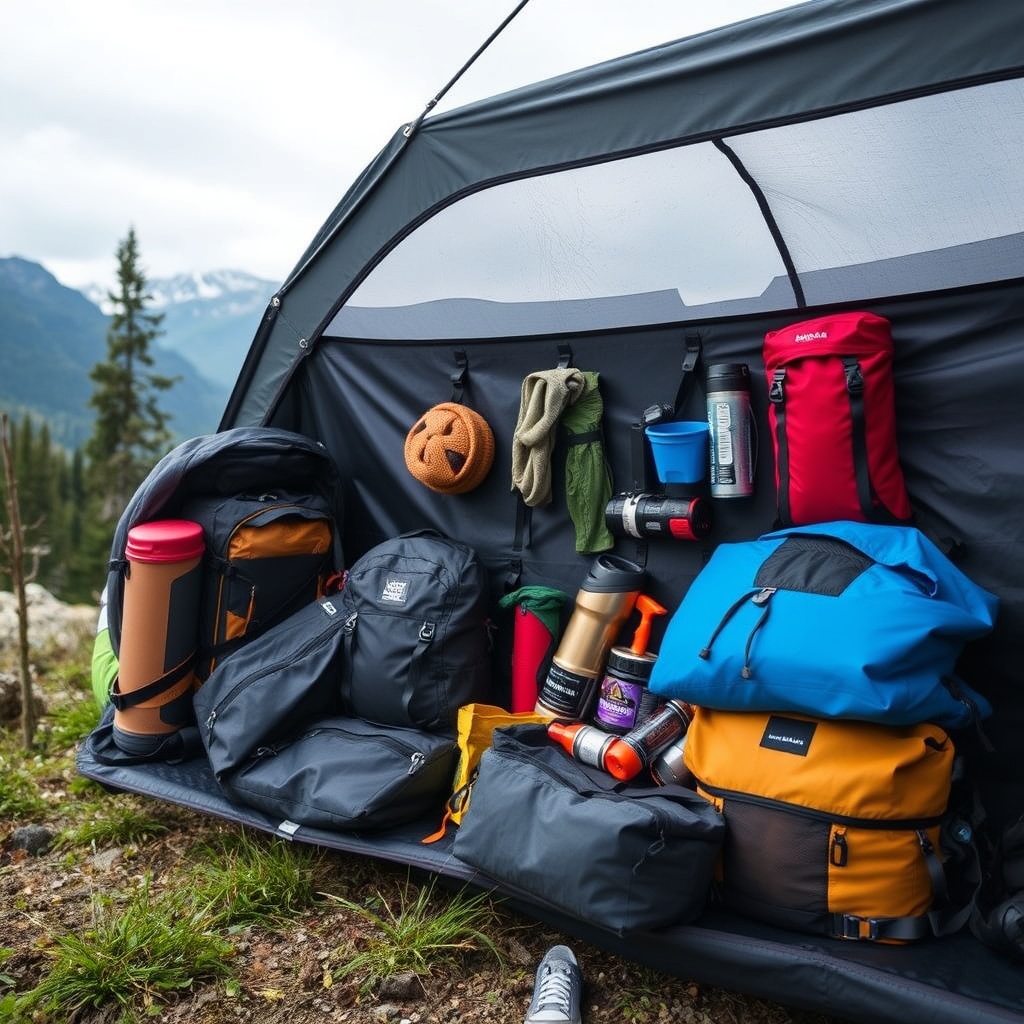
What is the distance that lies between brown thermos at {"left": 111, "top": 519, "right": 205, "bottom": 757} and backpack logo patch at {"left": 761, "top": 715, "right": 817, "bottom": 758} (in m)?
2.16

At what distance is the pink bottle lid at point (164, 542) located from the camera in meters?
3.24

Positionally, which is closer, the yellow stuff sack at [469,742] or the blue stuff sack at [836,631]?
the blue stuff sack at [836,631]

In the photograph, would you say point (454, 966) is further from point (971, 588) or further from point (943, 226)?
point (943, 226)

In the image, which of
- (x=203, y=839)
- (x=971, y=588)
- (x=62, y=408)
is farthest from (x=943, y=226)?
(x=62, y=408)

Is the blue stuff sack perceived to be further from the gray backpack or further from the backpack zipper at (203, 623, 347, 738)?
the backpack zipper at (203, 623, 347, 738)

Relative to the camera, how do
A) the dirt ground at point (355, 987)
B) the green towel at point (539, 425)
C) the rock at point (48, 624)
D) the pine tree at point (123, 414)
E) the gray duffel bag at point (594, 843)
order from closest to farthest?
the gray duffel bag at point (594, 843), the dirt ground at point (355, 987), the green towel at point (539, 425), the rock at point (48, 624), the pine tree at point (123, 414)

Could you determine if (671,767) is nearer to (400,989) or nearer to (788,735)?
(788,735)

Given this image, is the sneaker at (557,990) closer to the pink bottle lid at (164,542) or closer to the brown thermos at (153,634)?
the brown thermos at (153,634)

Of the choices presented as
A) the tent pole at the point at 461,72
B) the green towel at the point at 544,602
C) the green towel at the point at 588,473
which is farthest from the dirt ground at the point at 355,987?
the tent pole at the point at 461,72

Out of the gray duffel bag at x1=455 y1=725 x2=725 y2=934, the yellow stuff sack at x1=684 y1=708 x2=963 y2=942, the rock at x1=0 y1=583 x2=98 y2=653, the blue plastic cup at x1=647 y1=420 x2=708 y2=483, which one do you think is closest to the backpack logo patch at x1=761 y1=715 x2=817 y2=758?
the yellow stuff sack at x1=684 y1=708 x2=963 y2=942

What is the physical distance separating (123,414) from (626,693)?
111 feet

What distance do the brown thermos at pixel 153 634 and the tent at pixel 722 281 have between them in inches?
6.8

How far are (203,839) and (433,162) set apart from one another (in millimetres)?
2532

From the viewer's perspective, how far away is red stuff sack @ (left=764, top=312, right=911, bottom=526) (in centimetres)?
259
